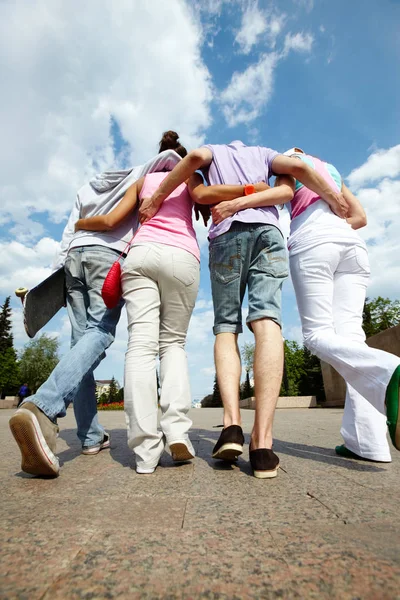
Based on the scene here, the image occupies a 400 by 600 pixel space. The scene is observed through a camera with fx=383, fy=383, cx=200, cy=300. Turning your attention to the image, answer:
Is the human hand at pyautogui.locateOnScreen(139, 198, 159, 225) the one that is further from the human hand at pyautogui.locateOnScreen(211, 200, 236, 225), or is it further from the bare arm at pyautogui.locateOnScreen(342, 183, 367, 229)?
the bare arm at pyautogui.locateOnScreen(342, 183, 367, 229)

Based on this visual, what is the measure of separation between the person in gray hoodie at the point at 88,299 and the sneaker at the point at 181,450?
711 millimetres

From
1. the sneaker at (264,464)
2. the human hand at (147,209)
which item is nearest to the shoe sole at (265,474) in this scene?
the sneaker at (264,464)

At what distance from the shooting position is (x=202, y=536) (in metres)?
1.16

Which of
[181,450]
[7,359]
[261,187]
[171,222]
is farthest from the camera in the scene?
[7,359]

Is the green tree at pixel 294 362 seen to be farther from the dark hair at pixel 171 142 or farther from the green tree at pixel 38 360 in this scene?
the dark hair at pixel 171 142

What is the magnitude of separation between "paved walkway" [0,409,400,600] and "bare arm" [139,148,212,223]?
185cm

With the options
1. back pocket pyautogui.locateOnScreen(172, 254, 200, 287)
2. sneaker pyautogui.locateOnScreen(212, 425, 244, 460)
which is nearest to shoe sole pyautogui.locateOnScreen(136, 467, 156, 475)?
sneaker pyautogui.locateOnScreen(212, 425, 244, 460)

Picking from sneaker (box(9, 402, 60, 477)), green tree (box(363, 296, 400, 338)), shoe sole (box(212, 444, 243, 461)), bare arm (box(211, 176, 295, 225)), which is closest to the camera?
sneaker (box(9, 402, 60, 477))

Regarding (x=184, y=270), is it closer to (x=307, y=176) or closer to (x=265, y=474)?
(x=307, y=176)

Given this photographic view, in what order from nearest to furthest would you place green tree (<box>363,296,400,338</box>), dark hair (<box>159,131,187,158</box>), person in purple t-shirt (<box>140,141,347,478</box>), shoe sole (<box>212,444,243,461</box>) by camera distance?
shoe sole (<box>212,444,243,461</box>) < person in purple t-shirt (<box>140,141,347,478</box>) < dark hair (<box>159,131,187,158</box>) < green tree (<box>363,296,400,338</box>)

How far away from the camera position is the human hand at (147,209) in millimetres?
2889

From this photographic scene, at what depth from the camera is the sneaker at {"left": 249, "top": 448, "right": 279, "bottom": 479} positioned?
2.04 meters

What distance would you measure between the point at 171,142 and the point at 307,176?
1422mm

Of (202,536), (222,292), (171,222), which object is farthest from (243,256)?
(202,536)
